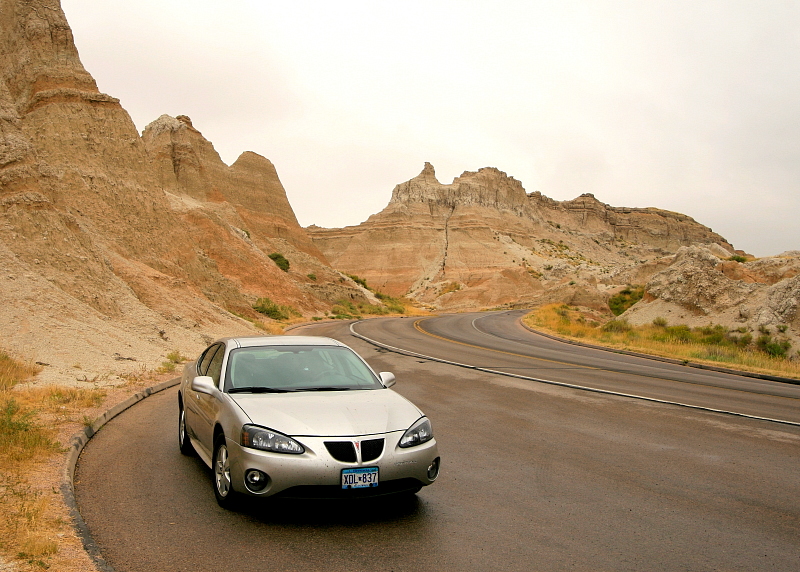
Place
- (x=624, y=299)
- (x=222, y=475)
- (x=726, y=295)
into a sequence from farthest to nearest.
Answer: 1. (x=624, y=299)
2. (x=726, y=295)
3. (x=222, y=475)

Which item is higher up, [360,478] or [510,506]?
[360,478]

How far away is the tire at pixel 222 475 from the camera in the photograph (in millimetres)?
4961

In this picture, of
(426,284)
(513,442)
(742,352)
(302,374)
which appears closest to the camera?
(302,374)

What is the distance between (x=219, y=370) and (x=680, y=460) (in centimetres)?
531

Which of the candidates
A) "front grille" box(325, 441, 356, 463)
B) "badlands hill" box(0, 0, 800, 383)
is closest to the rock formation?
"badlands hill" box(0, 0, 800, 383)

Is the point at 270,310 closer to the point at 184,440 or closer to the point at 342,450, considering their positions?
the point at 184,440

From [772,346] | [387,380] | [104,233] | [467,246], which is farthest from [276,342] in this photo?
[467,246]

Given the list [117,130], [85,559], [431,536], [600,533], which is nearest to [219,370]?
[85,559]

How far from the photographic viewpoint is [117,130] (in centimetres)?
3177

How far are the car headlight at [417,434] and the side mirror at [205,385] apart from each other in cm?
188

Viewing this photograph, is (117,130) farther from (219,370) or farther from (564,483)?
(564,483)

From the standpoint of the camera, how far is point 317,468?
177 inches

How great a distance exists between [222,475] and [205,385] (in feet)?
2.99

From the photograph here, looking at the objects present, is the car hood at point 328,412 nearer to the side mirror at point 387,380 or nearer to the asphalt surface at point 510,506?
the side mirror at point 387,380
